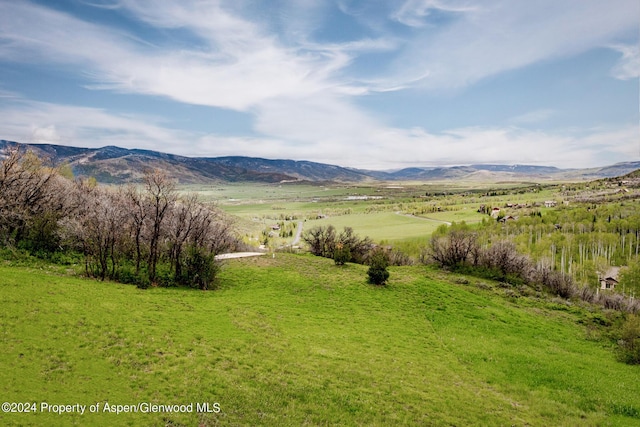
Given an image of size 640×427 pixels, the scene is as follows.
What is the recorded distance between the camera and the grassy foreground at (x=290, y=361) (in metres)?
15.6

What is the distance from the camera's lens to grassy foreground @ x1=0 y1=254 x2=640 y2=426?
15.6 metres

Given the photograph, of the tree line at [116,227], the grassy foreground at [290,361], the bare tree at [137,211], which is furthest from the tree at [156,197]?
the grassy foreground at [290,361]

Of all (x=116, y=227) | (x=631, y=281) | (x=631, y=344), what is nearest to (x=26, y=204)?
(x=116, y=227)

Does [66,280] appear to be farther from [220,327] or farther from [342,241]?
[342,241]

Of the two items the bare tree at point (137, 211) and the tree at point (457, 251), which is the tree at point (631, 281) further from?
the bare tree at point (137, 211)

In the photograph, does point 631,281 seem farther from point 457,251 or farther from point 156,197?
Answer: point 156,197

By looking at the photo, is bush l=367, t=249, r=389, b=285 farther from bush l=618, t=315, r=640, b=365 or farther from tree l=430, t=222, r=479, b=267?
bush l=618, t=315, r=640, b=365

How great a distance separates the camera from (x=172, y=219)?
4119cm

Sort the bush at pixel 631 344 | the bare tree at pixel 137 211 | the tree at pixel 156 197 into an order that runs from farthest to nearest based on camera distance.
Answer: the bare tree at pixel 137 211
the tree at pixel 156 197
the bush at pixel 631 344

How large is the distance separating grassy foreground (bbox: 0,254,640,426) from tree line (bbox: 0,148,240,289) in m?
4.27

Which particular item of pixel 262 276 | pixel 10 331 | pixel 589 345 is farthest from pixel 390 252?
pixel 10 331

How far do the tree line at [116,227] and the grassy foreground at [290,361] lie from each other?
4.27 m

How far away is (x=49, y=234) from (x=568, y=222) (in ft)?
522

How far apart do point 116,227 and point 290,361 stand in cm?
2460
